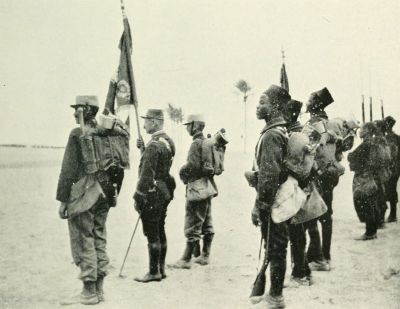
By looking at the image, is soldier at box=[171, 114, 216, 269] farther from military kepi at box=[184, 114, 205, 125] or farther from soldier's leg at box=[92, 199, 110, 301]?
soldier's leg at box=[92, 199, 110, 301]

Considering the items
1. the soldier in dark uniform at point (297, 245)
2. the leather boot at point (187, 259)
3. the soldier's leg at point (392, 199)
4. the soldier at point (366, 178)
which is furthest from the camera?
the soldier's leg at point (392, 199)

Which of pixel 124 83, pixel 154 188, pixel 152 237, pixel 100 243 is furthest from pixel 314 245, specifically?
pixel 124 83

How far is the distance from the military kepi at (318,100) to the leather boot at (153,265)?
8.26ft

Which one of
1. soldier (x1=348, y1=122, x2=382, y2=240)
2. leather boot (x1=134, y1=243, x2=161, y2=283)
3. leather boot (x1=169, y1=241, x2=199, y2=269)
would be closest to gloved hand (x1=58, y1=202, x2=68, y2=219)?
leather boot (x1=134, y1=243, x2=161, y2=283)

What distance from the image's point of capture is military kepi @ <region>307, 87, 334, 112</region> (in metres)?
6.37

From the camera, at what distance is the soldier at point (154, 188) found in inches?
228

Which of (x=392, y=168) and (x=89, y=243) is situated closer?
(x=89, y=243)

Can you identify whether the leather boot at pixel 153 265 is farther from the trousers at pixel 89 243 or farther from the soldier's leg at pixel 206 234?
the soldier's leg at pixel 206 234

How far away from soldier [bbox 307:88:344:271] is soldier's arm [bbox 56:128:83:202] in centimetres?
284

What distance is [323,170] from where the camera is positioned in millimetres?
6398

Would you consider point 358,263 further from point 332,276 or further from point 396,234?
point 396,234

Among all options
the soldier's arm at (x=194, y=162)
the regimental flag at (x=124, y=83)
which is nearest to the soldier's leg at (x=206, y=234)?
the soldier's arm at (x=194, y=162)

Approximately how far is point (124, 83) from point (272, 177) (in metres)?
2.91

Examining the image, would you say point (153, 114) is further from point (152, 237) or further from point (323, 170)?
point (323, 170)
